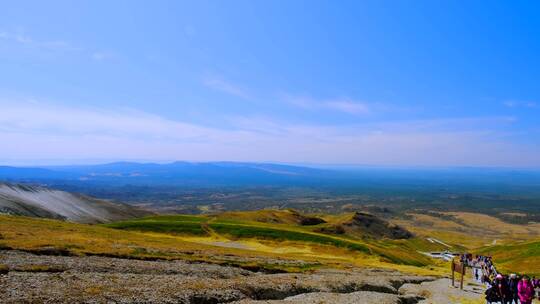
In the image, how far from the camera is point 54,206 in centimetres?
14812

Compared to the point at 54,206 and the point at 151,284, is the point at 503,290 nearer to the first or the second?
the point at 151,284

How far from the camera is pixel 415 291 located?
46562 mm

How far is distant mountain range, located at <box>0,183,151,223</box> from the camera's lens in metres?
122

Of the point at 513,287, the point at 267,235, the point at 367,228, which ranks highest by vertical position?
the point at 513,287

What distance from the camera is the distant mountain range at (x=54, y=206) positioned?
122 meters

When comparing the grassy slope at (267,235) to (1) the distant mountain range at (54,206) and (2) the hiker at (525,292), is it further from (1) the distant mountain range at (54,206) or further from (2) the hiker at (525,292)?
(2) the hiker at (525,292)

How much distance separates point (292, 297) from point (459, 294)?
20.6m

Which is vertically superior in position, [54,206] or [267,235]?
[267,235]

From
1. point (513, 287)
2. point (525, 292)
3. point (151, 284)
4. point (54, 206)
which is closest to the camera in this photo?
point (525, 292)

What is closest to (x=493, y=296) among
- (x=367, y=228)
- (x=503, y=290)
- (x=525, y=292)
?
(x=503, y=290)

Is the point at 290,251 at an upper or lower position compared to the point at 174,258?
lower

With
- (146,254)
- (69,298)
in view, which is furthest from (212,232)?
(69,298)

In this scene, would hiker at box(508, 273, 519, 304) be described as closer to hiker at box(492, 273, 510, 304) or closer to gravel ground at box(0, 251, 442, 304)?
hiker at box(492, 273, 510, 304)

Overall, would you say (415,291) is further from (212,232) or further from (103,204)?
(103,204)
